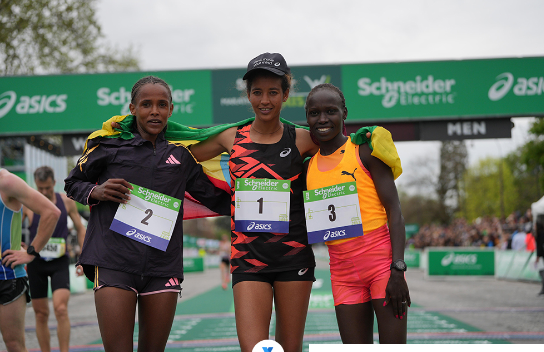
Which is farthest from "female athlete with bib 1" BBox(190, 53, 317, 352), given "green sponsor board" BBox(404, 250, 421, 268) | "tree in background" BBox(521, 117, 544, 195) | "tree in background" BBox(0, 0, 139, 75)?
"tree in background" BBox(521, 117, 544, 195)

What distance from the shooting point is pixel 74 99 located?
10156mm

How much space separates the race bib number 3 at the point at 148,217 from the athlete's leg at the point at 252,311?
0.55m

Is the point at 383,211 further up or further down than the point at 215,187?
further down

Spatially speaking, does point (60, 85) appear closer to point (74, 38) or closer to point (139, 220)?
point (139, 220)

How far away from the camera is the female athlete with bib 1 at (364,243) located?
315 cm

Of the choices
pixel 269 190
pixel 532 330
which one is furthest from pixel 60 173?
pixel 269 190

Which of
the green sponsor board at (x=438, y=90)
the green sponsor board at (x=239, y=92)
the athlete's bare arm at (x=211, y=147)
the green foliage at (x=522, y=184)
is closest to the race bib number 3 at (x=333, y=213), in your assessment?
the athlete's bare arm at (x=211, y=147)

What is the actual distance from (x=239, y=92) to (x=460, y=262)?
13527mm

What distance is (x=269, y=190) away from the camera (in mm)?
3408

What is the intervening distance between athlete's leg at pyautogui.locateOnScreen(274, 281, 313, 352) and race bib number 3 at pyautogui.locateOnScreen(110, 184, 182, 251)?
75cm

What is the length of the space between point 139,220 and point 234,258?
24.4 inches

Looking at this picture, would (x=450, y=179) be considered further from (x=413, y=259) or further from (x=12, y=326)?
(x=12, y=326)

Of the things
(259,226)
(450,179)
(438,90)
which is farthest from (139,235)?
(450,179)

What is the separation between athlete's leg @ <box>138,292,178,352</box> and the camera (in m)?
3.16
